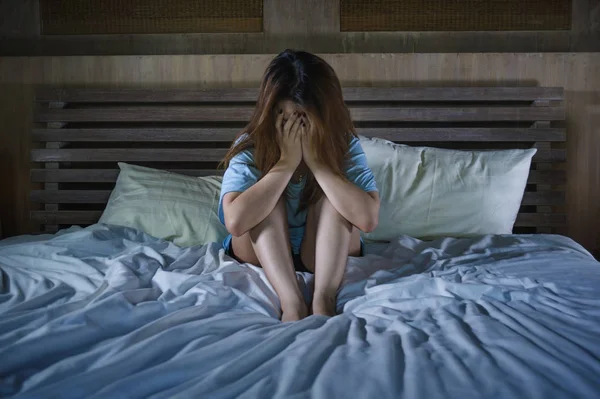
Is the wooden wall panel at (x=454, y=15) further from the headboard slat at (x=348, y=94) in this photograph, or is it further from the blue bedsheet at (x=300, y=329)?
the blue bedsheet at (x=300, y=329)

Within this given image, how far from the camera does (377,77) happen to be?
2.66 metres

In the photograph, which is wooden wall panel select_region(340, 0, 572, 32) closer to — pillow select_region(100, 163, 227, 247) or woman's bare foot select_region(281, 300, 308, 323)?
pillow select_region(100, 163, 227, 247)

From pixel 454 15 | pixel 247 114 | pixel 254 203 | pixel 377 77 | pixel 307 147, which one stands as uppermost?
pixel 454 15

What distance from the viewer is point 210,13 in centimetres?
277

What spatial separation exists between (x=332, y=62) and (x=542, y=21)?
1.02 m

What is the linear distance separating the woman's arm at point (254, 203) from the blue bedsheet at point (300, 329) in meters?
0.13

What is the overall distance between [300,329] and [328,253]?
38cm

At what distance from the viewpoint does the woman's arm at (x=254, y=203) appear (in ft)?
4.87

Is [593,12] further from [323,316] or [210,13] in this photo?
[323,316]

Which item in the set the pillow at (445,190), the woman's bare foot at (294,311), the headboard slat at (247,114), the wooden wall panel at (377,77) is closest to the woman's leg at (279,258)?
the woman's bare foot at (294,311)

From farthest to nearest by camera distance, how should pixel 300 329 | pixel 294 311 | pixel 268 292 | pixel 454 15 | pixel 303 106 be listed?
pixel 454 15, pixel 303 106, pixel 268 292, pixel 294 311, pixel 300 329

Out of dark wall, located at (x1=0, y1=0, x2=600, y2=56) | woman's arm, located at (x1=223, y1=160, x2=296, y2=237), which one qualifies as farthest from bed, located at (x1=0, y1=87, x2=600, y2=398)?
dark wall, located at (x1=0, y1=0, x2=600, y2=56)

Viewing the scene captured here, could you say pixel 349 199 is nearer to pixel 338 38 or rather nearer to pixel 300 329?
pixel 300 329

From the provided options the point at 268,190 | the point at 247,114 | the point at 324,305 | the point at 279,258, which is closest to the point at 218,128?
the point at 247,114
